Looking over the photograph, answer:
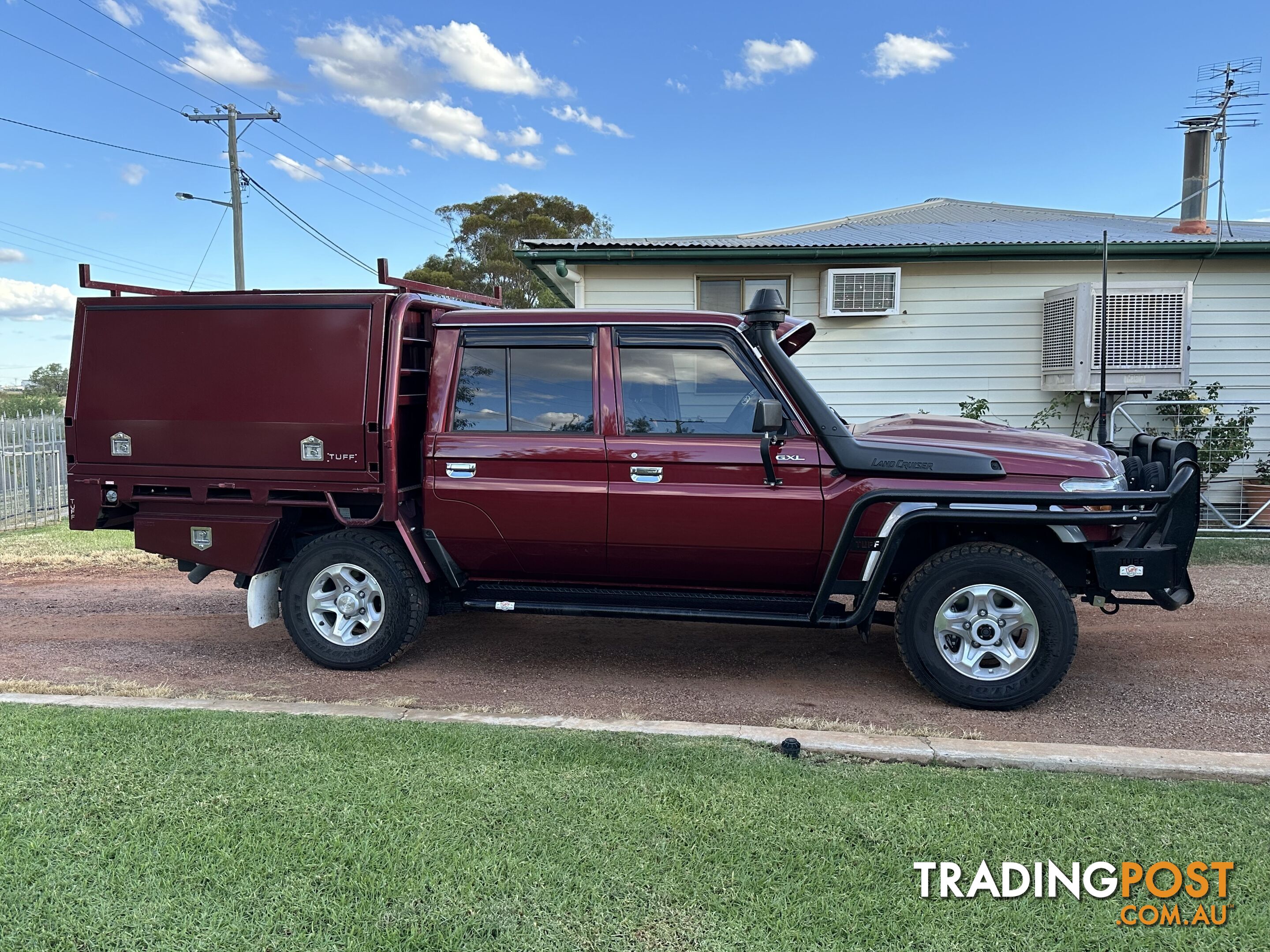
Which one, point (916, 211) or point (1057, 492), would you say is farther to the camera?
point (916, 211)

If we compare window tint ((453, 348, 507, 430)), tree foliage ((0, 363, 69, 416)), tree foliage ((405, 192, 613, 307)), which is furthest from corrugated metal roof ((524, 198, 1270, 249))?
tree foliage ((405, 192, 613, 307))

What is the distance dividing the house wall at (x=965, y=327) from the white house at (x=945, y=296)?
2 centimetres

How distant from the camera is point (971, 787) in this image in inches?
140

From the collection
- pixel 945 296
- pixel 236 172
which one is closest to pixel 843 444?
pixel 945 296

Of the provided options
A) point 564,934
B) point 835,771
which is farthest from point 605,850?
point 835,771

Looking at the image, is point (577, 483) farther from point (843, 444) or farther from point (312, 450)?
point (312, 450)

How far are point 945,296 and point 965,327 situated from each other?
448mm

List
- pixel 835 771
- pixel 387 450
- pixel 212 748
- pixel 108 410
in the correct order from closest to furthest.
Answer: pixel 835 771 → pixel 212 748 → pixel 387 450 → pixel 108 410

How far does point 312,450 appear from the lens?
5.25m

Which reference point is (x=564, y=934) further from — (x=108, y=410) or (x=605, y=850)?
(x=108, y=410)

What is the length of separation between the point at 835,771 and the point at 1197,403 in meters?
8.95

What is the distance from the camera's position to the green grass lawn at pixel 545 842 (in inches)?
105

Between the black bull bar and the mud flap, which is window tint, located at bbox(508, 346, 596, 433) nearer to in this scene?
the black bull bar

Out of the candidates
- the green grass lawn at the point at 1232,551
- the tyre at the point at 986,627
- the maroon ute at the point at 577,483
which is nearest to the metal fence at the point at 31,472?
the maroon ute at the point at 577,483
